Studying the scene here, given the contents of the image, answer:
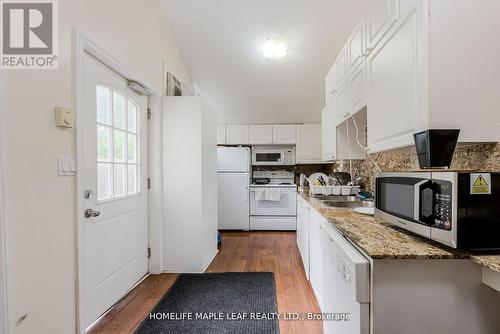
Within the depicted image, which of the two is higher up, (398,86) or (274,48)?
A: (274,48)

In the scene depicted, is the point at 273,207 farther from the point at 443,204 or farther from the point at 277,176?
the point at 443,204

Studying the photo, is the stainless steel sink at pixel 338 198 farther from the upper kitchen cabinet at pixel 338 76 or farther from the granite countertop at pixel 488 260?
the granite countertop at pixel 488 260

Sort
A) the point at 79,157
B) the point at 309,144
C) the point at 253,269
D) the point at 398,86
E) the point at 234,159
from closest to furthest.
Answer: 1. the point at 398,86
2. the point at 79,157
3. the point at 253,269
4. the point at 234,159
5. the point at 309,144

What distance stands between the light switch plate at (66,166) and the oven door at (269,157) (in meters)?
3.31

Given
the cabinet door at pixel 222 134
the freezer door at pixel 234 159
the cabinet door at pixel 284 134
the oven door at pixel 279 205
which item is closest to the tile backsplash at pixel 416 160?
the oven door at pixel 279 205

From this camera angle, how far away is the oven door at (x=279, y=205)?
13.7ft

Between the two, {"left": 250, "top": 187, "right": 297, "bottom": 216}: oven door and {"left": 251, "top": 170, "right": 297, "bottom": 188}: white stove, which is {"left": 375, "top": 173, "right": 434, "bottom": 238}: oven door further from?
{"left": 251, "top": 170, "right": 297, "bottom": 188}: white stove

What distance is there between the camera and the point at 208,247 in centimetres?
278

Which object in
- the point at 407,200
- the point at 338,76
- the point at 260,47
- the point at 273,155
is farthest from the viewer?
the point at 273,155

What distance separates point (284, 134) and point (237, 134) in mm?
851

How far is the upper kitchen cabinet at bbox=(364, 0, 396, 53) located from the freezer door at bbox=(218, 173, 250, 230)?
2.90 m

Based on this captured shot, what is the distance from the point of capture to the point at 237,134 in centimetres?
441

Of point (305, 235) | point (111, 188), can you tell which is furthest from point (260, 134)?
point (111, 188)

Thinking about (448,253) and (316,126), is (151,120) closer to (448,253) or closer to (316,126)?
(448,253)
